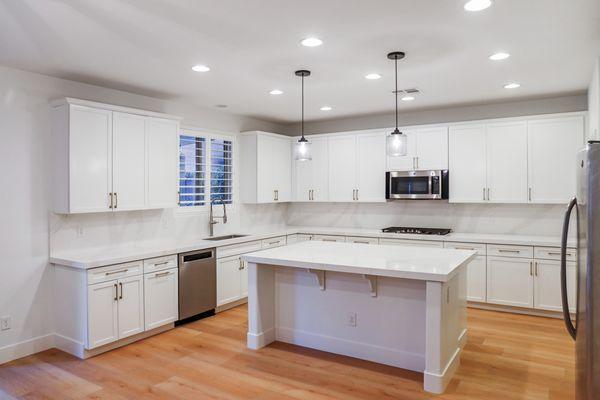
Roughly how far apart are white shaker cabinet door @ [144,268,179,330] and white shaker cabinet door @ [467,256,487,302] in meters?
3.42

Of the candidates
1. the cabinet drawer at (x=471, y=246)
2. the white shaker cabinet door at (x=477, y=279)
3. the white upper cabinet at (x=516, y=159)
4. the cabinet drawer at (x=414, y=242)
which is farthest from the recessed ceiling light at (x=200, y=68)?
the white shaker cabinet door at (x=477, y=279)

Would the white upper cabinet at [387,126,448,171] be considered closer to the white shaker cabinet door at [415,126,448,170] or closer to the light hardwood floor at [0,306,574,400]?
the white shaker cabinet door at [415,126,448,170]

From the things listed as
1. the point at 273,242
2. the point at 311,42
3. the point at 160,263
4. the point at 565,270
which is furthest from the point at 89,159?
the point at 565,270

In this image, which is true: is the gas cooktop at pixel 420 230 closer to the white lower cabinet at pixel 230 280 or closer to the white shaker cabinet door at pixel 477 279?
the white shaker cabinet door at pixel 477 279

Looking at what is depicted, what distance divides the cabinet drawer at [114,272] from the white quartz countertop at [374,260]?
112 centimetres

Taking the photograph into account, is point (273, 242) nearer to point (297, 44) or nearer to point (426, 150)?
point (426, 150)

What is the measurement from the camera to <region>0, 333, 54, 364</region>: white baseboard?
142 inches

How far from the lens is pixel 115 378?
10.7 feet

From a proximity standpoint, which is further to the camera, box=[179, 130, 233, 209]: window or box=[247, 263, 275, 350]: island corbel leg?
box=[179, 130, 233, 209]: window

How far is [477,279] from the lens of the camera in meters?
5.02

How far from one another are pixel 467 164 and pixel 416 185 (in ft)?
2.26

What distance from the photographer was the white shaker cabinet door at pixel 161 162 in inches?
177

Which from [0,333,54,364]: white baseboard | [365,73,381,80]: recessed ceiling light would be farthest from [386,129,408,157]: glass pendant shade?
[0,333,54,364]: white baseboard

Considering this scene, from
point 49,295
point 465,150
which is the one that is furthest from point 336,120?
point 49,295
